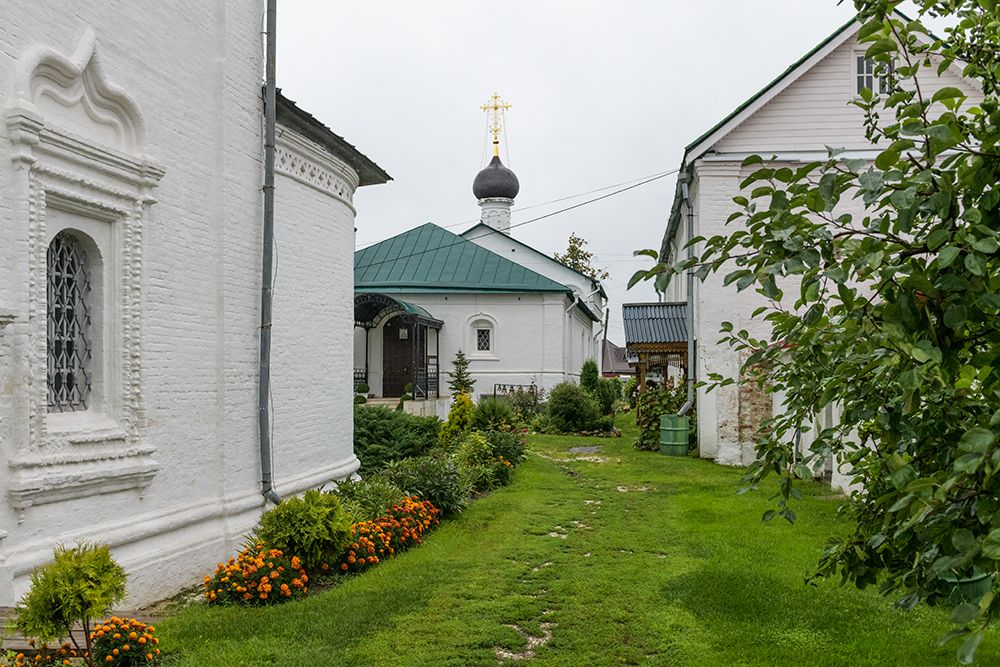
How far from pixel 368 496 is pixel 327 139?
413 cm

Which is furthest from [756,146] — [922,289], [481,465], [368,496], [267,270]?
[922,289]

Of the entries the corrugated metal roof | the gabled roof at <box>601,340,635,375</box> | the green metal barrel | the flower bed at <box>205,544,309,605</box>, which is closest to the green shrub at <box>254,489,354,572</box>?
the flower bed at <box>205,544,309,605</box>

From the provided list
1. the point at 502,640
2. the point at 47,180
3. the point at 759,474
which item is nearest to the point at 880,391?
the point at 759,474

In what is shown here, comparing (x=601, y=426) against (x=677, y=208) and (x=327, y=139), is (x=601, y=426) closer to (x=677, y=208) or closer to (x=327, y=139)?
(x=677, y=208)

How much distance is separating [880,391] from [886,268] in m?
0.58

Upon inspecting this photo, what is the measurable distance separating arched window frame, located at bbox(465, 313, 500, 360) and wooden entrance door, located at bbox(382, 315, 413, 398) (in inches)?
91.1

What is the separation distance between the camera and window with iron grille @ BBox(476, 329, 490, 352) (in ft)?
93.4

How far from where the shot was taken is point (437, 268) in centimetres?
2919

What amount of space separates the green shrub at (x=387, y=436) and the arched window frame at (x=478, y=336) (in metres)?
11.7

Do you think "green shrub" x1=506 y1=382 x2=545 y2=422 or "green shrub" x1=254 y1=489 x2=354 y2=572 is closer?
"green shrub" x1=254 y1=489 x2=354 y2=572

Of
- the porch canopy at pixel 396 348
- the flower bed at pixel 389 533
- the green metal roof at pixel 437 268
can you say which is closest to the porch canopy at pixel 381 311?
the porch canopy at pixel 396 348

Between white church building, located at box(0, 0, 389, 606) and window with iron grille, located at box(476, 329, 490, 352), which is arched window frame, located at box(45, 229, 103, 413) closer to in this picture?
white church building, located at box(0, 0, 389, 606)

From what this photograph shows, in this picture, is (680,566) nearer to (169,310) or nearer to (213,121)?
(169,310)

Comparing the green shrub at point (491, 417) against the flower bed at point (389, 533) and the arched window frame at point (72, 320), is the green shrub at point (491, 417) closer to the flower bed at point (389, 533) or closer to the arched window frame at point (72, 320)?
the flower bed at point (389, 533)
